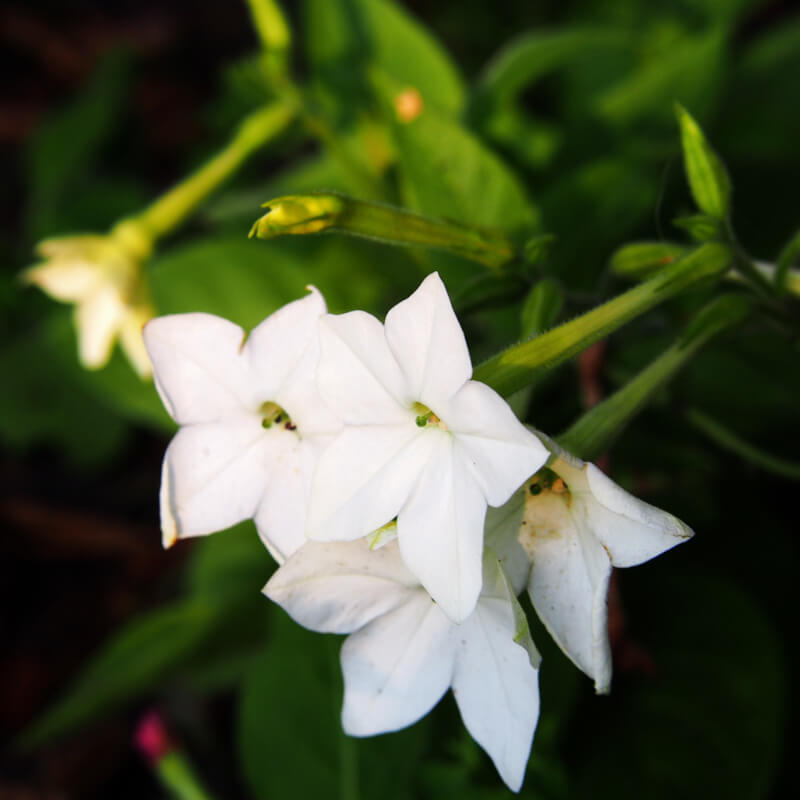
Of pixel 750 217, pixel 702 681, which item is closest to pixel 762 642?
pixel 702 681

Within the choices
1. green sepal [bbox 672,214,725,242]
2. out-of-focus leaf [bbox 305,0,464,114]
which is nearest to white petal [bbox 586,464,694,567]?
green sepal [bbox 672,214,725,242]

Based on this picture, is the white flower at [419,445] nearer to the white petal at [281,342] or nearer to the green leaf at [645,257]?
the white petal at [281,342]

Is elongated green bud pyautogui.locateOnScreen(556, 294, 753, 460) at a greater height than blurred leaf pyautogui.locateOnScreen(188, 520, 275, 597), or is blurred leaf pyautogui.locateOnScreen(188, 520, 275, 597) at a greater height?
elongated green bud pyautogui.locateOnScreen(556, 294, 753, 460)

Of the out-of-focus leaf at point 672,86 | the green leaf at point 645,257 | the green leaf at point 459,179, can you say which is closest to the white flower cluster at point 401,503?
the green leaf at point 645,257

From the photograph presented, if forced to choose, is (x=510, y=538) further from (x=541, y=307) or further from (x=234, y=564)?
(x=234, y=564)

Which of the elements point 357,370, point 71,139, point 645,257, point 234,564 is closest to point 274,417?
point 357,370

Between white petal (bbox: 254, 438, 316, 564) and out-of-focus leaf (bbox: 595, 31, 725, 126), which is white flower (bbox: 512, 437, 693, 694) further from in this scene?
out-of-focus leaf (bbox: 595, 31, 725, 126)

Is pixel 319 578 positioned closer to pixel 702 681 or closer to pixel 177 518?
pixel 177 518
